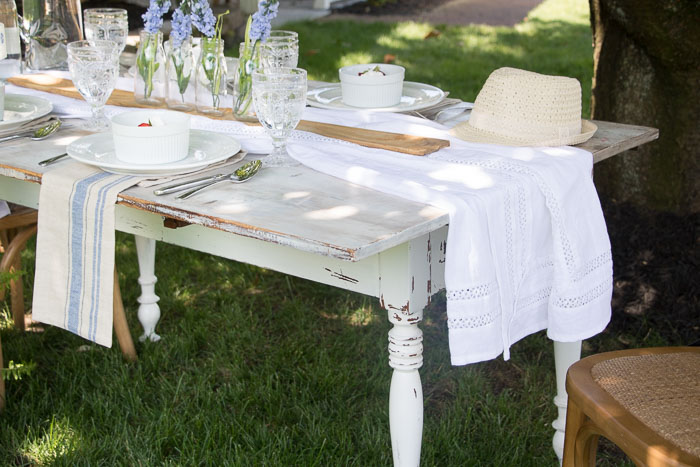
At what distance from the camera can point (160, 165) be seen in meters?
1.81

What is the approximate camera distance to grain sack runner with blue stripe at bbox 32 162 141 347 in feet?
5.85

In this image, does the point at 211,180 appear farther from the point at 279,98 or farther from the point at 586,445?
the point at 586,445

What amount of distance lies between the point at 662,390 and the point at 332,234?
720 mm

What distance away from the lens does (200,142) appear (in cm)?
200

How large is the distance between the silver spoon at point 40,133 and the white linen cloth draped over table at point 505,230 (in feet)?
1.63

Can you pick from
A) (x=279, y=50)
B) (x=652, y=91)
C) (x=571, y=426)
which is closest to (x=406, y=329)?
(x=571, y=426)

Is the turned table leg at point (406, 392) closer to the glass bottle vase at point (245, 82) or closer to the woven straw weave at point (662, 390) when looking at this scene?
the woven straw weave at point (662, 390)

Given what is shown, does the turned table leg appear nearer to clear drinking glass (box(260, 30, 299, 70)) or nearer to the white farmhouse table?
the white farmhouse table

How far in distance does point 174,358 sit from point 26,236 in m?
0.63

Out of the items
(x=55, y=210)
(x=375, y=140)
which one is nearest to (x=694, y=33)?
(x=375, y=140)

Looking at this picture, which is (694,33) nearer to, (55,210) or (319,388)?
(319,388)

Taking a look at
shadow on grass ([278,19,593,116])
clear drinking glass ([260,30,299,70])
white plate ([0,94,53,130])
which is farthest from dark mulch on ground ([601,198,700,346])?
white plate ([0,94,53,130])

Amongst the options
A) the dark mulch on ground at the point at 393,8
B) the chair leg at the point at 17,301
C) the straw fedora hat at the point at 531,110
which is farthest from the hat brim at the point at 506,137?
the dark mulch on ground at the point at 393,8

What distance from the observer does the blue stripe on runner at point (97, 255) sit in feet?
5.79
